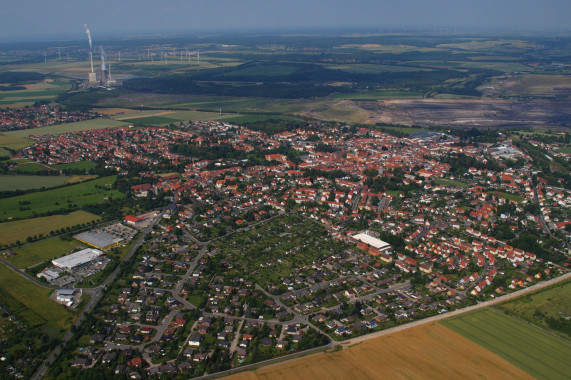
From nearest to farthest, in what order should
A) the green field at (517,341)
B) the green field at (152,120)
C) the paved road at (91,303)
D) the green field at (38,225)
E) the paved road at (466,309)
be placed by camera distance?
the paved road at (91,303) → the green field at (517,341) → the paved road at (466,309) → the green field at (38,225) → the green field at (152,120)

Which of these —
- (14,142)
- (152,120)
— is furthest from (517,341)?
(152,120)

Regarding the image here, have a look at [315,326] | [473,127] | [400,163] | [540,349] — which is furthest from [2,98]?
[540,349]

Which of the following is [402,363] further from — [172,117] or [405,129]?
[172,117]

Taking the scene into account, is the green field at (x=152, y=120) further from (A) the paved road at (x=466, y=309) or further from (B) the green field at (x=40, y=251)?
(A) the paved road at (x=466, y=309)

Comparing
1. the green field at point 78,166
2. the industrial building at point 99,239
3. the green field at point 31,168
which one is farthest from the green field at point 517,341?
the green field at point 31,168

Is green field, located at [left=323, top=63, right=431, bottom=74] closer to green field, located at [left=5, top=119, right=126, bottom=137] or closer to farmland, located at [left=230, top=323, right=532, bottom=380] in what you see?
green field, located at [left=5, top=119, right=126, bottom=137]

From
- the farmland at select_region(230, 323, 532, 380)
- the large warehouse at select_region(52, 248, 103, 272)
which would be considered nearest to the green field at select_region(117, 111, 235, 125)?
the large warehouse at select_region(52, 248, 103, 272)
